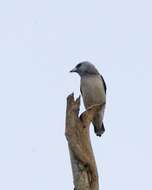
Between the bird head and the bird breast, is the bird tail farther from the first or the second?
the bird head

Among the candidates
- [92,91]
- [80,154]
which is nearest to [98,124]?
[92,91]

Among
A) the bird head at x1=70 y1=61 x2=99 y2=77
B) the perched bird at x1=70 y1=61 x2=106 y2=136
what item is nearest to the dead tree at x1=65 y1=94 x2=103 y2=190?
the perched bird at x1=70 y1=61 x2=106 y2=136

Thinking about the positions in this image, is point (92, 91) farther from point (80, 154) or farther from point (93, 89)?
point (80, 154)

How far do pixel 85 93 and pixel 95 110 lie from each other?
2.54 metres

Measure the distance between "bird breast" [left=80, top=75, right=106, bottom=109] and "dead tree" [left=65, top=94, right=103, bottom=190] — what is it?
3.68 m

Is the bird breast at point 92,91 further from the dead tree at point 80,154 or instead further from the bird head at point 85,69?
the dead tree at point 80,154

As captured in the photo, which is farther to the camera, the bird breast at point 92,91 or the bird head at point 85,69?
the bird head at point 85,69

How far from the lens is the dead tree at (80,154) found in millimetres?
9320

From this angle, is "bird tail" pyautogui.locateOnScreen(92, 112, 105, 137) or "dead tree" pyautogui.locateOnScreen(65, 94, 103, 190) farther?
"bird tail" pyautogui.locateOnScreen(92, 112, 105, 137)

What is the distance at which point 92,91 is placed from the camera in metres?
13.4

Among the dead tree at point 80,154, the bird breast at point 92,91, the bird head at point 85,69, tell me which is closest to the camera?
the dead tree at point 80,154

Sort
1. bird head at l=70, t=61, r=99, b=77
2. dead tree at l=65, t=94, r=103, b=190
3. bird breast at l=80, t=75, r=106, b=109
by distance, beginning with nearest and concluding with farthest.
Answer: dead tree at l=65, t=94, r=103, b=190 < bird breast at l=80, t=75, r=106, b=109 < bird head at l=70, t=61, r=99, b=77

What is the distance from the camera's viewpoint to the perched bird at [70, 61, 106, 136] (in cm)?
1339

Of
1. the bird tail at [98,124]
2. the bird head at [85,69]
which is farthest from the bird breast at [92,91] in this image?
the bird tail at [98,124]
